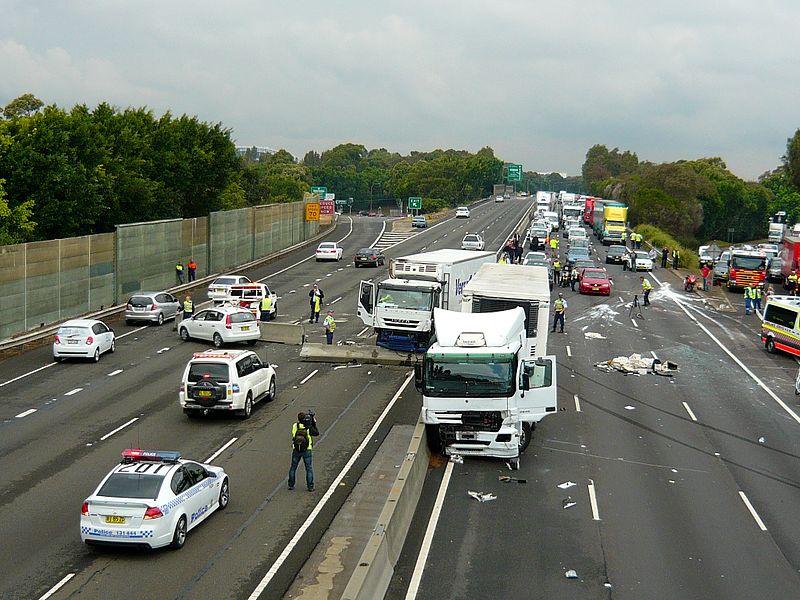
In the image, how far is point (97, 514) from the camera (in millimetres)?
15617

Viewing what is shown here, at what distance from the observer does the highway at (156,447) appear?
596 inches

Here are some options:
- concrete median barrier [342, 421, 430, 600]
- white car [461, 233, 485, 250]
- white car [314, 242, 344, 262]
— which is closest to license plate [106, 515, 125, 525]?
concrete median barrier [342, 421, 430, 600]

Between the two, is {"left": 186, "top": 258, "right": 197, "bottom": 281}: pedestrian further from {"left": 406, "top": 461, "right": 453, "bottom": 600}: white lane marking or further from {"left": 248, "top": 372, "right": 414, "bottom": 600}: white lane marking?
{"left": 406, "top": 461, "right": 453, "bottom": 600}: white lane marking

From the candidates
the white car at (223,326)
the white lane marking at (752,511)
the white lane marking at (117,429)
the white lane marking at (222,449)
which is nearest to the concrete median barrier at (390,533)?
the white lane marking at (222,449)

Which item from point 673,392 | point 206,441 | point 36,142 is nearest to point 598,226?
point 36,142

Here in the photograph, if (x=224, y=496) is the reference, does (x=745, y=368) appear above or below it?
below

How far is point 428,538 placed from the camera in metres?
17.0

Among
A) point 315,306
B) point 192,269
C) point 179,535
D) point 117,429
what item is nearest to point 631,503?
point 179,535

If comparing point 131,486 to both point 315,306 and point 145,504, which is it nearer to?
point 145,504

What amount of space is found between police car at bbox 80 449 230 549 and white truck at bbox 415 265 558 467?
262 inches

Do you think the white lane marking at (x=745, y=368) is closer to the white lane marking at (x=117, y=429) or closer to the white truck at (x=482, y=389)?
the white truck at (x=482, y=389)

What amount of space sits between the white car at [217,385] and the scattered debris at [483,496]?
8.56 m

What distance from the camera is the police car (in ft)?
51.0

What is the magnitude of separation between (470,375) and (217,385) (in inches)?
294
